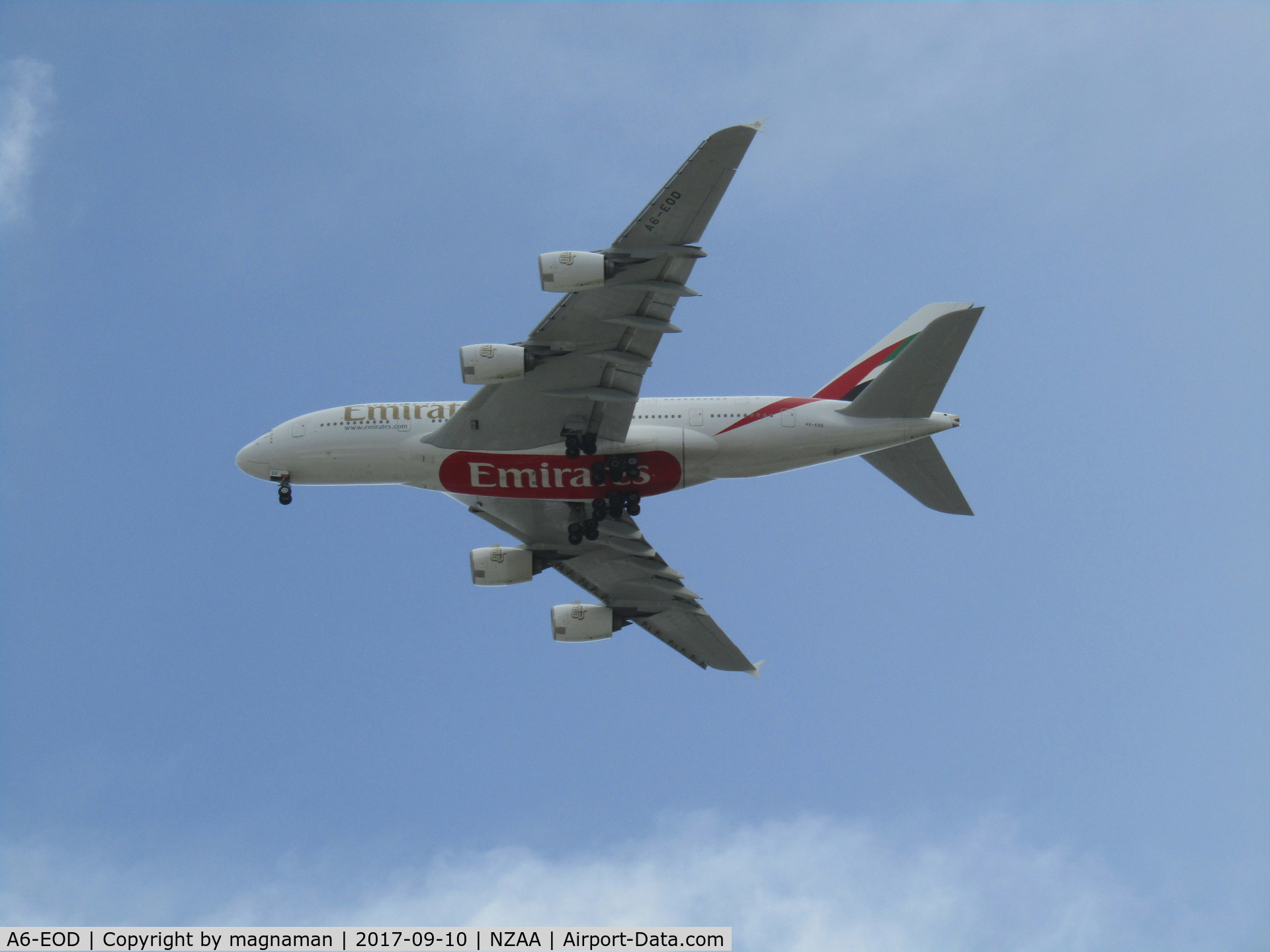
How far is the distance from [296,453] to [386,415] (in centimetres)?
309

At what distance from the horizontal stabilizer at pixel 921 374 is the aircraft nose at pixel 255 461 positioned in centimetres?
1794

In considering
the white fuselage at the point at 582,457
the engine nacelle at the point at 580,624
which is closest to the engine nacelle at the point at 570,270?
the white fuselage at the point at 582,457

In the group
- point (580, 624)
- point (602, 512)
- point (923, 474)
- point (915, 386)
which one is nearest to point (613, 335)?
point (602, 512)

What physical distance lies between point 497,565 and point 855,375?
44.5ft

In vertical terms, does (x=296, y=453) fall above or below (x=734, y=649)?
above

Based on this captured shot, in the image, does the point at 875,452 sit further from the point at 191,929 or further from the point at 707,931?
the point at 191,929

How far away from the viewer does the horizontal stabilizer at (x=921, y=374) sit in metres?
33.6

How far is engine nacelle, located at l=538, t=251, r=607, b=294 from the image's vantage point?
3052 cm

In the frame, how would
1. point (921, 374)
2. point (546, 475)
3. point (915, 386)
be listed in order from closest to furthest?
point (921, 374)
point (915, 386)
point (546, 475)

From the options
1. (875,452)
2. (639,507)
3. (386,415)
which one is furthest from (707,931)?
(386,415)

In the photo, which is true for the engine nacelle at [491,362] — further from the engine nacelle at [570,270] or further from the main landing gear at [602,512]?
the main landing gear at [602,512]

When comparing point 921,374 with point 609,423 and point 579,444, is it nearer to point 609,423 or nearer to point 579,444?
point 609,423

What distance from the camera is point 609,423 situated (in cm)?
3600

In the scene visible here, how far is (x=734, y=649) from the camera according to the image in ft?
145
